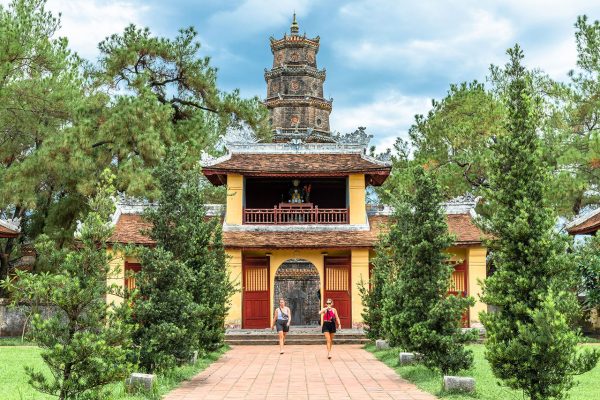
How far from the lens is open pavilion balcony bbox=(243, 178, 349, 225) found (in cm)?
2506

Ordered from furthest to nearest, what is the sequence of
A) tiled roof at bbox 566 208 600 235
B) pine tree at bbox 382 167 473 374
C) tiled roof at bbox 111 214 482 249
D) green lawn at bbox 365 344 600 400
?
tiled roof at bbox 111 214 482 249 < tiled roof at bbox 566 208 600 235 < pine tree at bbox 382 167 473 374 < green lawn at bbox 365 344 600 400

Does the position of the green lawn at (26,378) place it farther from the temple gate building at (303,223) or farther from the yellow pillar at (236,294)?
the temple gate building at (303,223)

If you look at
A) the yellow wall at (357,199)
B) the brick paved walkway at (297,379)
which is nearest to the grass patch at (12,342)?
the brick paved walkway at (297,379)

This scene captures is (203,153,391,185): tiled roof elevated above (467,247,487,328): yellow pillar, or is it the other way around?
(203,153,391,185): tiled roof

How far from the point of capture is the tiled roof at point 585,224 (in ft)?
74.5

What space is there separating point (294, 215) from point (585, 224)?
9.99 metres

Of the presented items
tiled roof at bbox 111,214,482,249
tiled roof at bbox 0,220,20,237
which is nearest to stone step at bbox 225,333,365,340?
tiled roof at bbox 111,214,482,249

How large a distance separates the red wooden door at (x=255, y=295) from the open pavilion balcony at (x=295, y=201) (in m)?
1.62

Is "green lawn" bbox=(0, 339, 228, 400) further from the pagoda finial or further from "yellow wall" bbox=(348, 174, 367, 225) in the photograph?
the pagoda finial

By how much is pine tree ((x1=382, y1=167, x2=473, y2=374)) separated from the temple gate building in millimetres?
8598

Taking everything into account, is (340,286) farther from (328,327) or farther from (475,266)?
(328,327)

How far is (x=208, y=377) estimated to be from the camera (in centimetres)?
1343

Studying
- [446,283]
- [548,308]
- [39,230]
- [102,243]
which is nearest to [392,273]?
[446,283]

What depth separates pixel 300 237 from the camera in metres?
23.9
